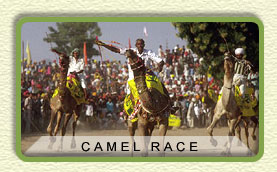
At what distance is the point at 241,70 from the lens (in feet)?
53.0

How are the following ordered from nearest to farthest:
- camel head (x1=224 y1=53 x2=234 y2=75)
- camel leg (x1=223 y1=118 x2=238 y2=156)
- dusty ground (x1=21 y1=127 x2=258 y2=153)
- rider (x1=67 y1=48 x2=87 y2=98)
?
1. dusty ground (x1=21 y1=127 x2=258 y2=153)
2. camel leg (x1=223 y1=118 x2=238 y2=156)
3. rider (x1=67 y1=48 x2=87 y2=98)
4. camel head (x1=224 y1=53 x2=234 y2=75)

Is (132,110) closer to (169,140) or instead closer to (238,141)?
(169,140)

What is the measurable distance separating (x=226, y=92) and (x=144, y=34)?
3.60 m

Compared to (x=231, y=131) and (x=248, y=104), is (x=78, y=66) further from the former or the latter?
(x=248, y=104)

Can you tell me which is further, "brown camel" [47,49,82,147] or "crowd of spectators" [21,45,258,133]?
"brown camel" [47,49,82,147]

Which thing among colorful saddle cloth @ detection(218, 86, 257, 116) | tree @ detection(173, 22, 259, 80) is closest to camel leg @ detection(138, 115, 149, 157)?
tree @ detection(173, 22, 259, 80)

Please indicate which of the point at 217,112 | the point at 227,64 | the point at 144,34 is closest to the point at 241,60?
the point at 227,64

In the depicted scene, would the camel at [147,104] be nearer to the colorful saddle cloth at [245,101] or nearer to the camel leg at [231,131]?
the camel leg at [231,131]

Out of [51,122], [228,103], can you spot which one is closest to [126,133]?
[51,122]

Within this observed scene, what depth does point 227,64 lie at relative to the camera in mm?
15562

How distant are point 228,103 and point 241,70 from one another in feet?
3.18

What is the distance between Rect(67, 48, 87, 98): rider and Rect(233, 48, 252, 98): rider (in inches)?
155

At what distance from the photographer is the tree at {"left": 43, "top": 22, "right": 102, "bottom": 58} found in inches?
524

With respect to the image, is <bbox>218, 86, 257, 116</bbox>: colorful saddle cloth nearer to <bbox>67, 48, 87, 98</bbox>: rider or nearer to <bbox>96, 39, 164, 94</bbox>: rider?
<bbox>96, 39, 164, 94</bbox>: rider
